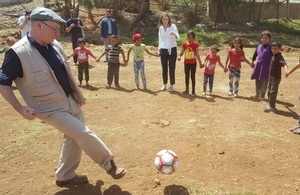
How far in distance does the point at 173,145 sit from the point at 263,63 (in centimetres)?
386

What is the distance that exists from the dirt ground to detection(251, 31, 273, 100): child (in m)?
0.43

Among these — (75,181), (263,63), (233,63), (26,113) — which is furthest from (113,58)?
(26,113)

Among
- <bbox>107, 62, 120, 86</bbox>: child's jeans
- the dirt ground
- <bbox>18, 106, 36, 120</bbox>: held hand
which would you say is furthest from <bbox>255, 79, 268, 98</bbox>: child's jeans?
<bbox>18, 106, 36, 120</bbox>: held hand

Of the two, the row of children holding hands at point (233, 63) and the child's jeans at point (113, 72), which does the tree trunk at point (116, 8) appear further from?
Answer: the child's jeans at point (113, 72)

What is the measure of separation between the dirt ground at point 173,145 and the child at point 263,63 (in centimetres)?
43

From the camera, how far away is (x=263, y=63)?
28.5ft

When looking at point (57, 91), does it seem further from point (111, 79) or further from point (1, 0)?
point (1, 0)

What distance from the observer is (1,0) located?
26.1 metres

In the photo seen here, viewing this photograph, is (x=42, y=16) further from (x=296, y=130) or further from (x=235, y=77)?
(x=235, y=77)

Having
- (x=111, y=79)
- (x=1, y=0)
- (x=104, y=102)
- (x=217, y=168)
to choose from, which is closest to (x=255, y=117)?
(x=217, y=168)

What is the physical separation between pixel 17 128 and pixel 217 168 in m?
3.96

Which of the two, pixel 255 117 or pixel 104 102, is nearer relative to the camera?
pixel 255 117

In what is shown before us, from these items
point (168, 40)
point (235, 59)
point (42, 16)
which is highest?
point (42, 16)

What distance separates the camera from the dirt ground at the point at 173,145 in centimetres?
481
